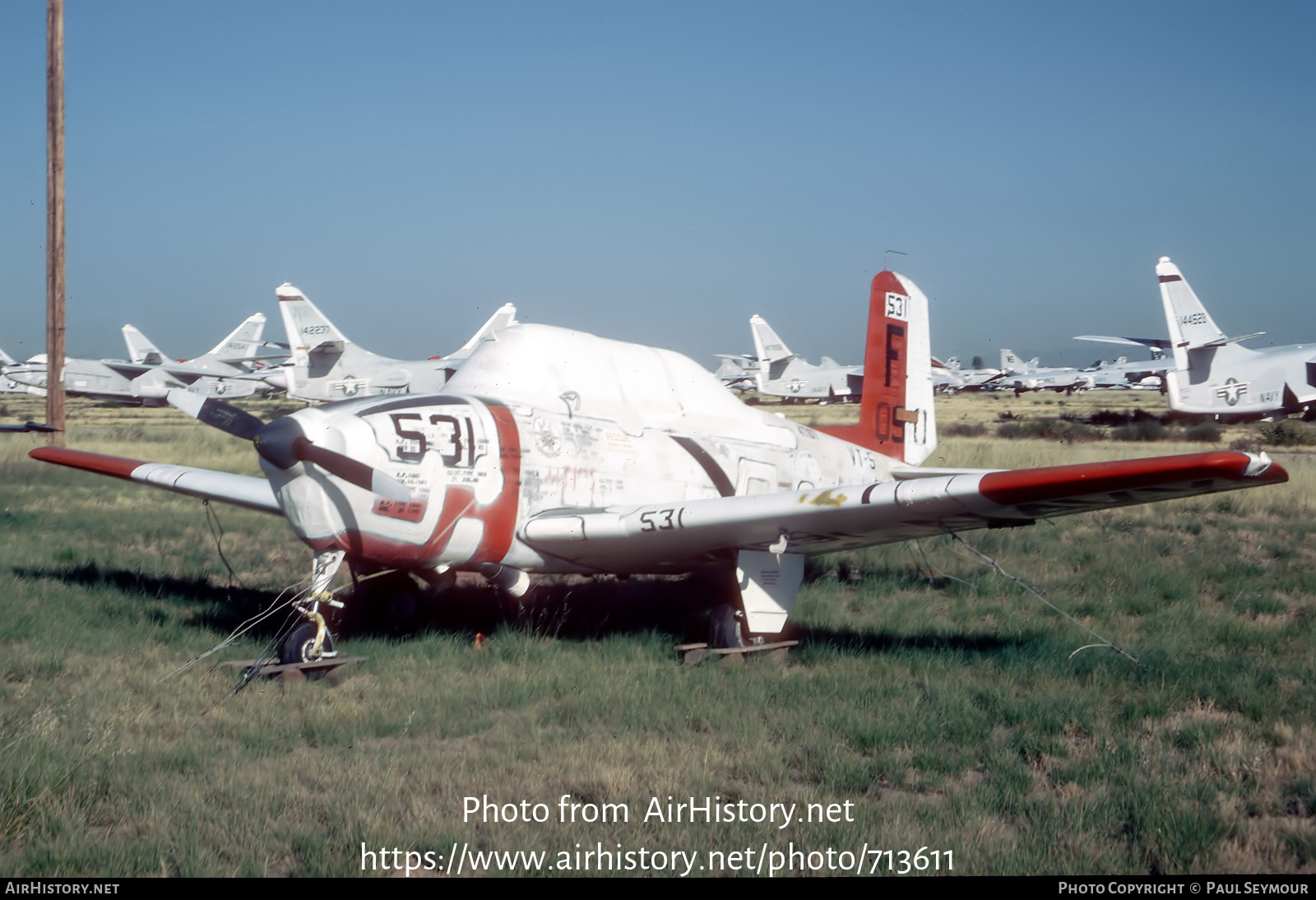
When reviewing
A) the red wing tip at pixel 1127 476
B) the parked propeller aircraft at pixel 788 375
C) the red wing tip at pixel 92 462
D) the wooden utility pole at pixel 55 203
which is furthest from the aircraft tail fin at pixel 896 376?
the parked propeller aircraft at pixel 788 375

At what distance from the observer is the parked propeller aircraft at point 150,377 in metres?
48.3

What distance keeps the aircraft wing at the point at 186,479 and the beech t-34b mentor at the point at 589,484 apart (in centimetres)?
2

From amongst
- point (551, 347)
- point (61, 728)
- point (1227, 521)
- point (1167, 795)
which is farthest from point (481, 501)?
point (1227, 521)

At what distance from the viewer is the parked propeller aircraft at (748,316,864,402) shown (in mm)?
63719

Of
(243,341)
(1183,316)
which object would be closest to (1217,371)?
(1183,316)

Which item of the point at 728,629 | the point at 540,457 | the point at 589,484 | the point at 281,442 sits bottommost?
the point at 728,629

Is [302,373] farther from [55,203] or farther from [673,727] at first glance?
[673,727]

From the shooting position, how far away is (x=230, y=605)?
328 inches

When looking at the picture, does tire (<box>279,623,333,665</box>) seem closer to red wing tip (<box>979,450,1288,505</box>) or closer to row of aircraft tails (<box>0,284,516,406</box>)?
red wing tip (<box>979,450,1288,505</box>)

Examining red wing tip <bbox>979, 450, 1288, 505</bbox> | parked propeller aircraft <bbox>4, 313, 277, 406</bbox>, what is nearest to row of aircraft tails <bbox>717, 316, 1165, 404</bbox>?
parked propeller aircraft <bbox>4, 313, 277, 406</bbox>

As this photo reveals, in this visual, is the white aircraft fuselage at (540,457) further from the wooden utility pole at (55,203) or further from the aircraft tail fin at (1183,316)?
the aircraft tail fin at (1183,316)

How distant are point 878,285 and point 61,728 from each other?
8481mm

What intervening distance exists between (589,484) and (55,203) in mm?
12602

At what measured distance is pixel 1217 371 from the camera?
33438 millimetres
